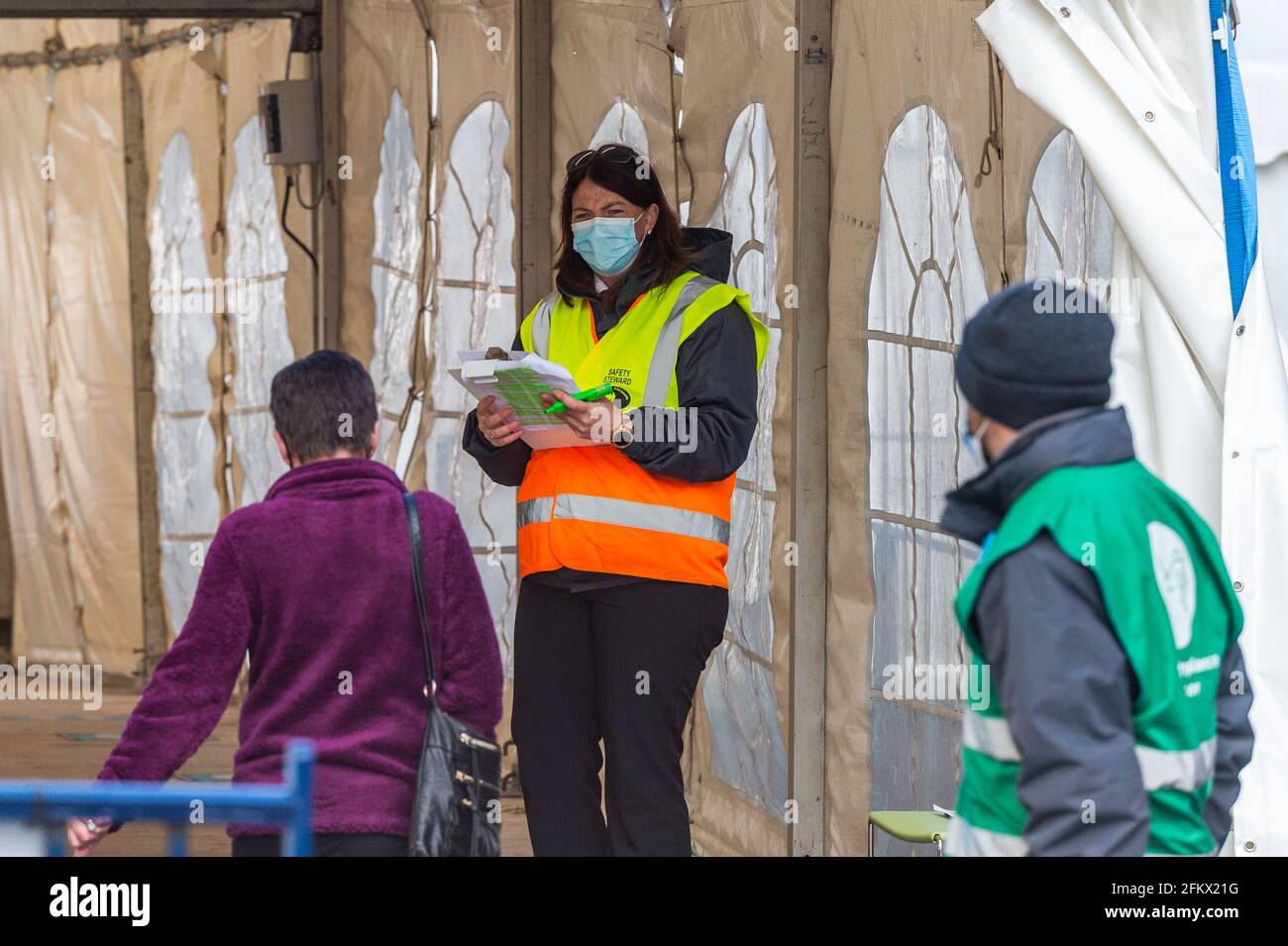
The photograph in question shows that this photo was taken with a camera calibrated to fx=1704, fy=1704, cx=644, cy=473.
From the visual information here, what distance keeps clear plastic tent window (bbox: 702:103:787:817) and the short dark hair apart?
6.16 feet

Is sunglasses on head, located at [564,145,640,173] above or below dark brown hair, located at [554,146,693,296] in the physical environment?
above

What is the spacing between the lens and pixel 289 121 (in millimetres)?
7152

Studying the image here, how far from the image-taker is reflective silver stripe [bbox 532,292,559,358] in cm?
343

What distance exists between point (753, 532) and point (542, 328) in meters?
1.39

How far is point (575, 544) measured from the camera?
3121 millimetres

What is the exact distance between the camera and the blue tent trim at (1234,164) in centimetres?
270

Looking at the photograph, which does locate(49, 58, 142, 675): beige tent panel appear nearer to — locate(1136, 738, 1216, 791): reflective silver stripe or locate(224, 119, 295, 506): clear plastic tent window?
locate(224, 119, 295, 506): clear plastic tent window

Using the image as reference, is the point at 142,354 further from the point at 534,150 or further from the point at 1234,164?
the point at 1234,164

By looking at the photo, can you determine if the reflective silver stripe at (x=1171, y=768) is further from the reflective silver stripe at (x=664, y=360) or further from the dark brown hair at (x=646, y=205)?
the dark brown hair at (x=646, y=205)

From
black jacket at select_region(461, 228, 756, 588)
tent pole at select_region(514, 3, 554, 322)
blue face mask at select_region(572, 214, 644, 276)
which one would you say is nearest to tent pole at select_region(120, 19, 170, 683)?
tent pole at select_region(514, 3, 554, 322)

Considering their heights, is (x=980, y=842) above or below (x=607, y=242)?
below

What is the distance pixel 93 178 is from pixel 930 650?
264 inches

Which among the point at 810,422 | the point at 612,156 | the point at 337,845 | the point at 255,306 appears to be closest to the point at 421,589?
the point at 337,845

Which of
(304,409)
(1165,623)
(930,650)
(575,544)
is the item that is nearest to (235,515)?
(304,409)
